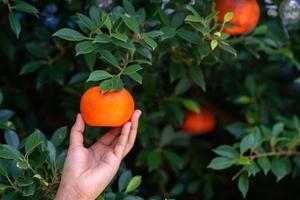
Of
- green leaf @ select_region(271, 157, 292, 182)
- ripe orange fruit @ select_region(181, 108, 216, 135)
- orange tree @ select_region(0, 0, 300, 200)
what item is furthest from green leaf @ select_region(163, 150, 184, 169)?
green leaf @ select_region(271, 157, 292, 182)

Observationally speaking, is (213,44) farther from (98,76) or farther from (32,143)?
(32,143)

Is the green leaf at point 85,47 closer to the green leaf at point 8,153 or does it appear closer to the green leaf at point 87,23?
the green leaf at point 87,23

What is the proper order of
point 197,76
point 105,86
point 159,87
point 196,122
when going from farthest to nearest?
point 196,122
point 159,87
point 197,76
point 105,86

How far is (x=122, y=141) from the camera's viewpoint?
1399 millimetres

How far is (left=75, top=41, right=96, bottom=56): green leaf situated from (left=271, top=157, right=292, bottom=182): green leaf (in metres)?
0.75

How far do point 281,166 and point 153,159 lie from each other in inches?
18.3

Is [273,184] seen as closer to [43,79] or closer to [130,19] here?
[43,79]

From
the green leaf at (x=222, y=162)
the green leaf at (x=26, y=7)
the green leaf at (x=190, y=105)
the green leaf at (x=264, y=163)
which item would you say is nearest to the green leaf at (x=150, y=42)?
the green leaf at (x=26, y=7)

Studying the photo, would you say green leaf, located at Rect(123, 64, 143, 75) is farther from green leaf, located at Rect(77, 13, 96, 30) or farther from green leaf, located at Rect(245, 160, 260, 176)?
green leaf, located at Rect(245, 160, 260, 176)

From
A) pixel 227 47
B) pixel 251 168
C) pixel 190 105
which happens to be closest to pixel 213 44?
pixel 227 47

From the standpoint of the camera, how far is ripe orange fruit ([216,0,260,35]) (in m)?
1.63

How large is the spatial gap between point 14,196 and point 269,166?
75 centimetres

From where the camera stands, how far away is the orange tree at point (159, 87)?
57.4 inches

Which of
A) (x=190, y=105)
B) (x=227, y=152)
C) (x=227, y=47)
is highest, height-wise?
(x=227, y=47)
